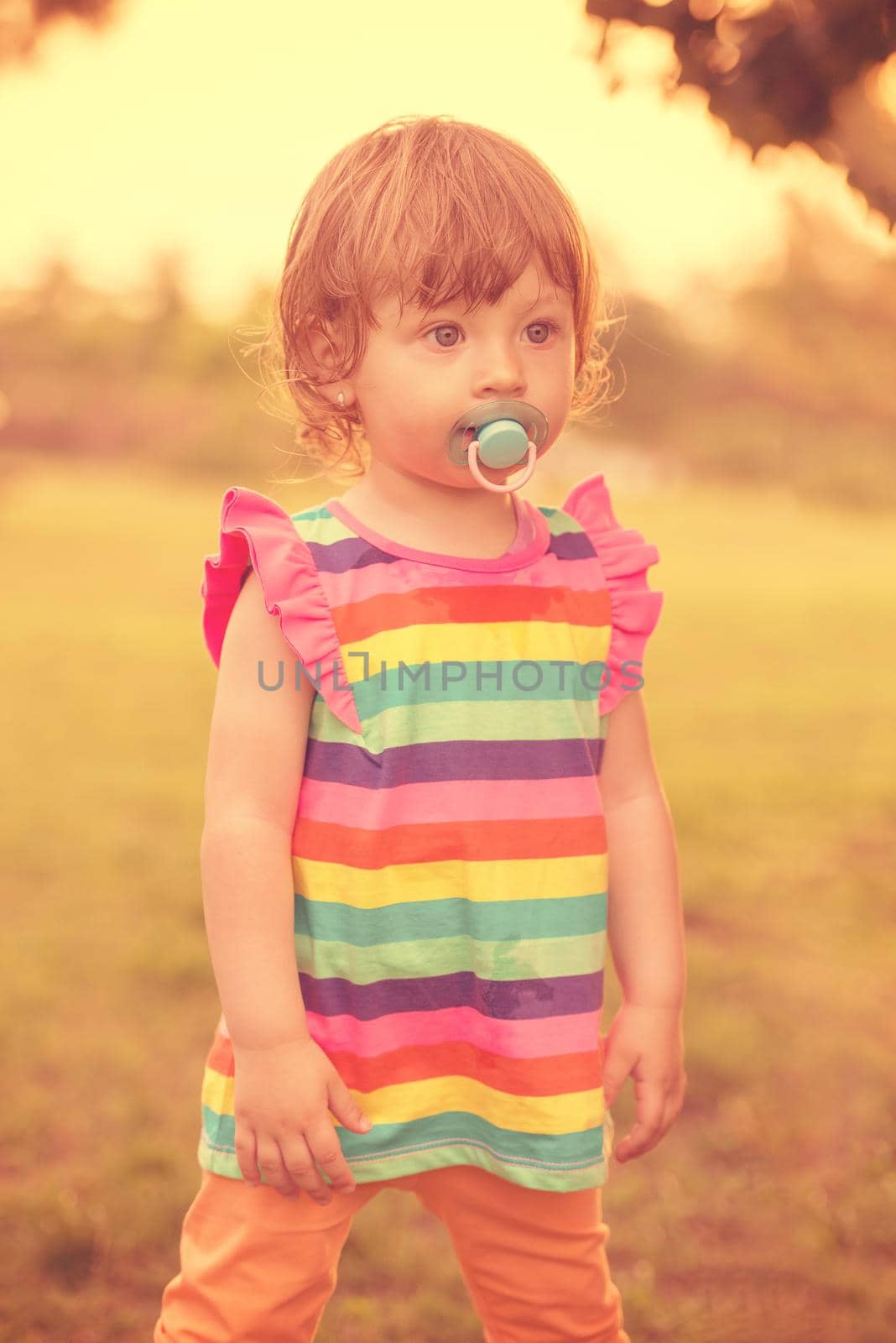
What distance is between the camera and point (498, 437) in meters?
1.11

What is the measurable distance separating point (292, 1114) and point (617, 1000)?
5.56 feet

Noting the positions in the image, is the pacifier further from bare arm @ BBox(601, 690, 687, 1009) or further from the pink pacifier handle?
bare arm @ BBox(601, 690, 687, 1009)

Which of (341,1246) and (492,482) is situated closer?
(492,482)

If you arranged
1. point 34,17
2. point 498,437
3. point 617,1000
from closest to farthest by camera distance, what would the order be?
1. point 498,437
2. point 34,17
3. point 617,1000

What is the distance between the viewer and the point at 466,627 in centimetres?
120

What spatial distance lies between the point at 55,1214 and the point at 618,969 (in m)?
0.97

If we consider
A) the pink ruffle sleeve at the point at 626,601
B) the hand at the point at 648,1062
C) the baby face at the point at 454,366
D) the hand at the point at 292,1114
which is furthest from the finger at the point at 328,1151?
the baby face at the point at 454,366

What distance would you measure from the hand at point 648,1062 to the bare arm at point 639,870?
14mm

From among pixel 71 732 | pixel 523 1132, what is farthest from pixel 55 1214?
pixel 71 732

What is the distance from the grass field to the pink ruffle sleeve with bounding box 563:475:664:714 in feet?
2.97

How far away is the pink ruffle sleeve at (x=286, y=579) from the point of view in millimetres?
1145

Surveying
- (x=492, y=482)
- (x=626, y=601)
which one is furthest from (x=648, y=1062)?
(x=492, y=482)

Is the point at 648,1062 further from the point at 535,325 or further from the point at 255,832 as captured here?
the point at 535,325

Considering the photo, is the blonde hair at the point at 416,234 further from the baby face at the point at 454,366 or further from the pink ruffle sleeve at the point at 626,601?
the pink ruffle sleeve at the point at 626,601
